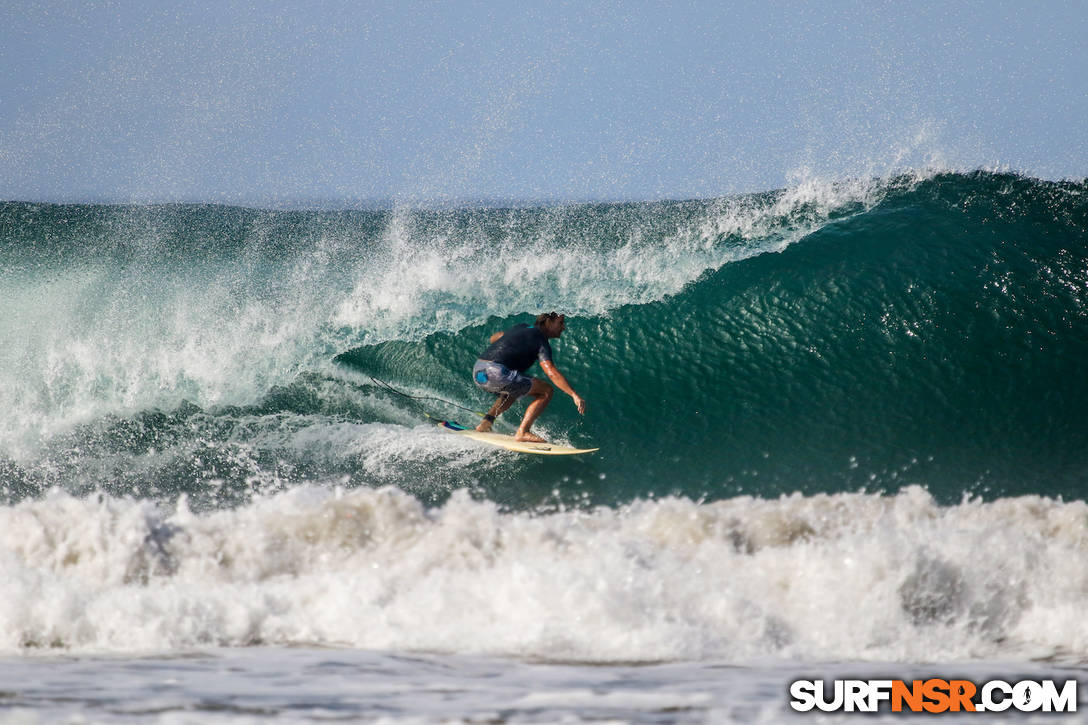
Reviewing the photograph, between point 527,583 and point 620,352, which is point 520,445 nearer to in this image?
point 620,352

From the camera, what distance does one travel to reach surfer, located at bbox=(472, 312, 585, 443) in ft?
24.9

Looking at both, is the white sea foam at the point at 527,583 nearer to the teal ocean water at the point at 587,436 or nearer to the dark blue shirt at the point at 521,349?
the teal ocean water at the point at 587,436

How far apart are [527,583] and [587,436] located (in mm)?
4050

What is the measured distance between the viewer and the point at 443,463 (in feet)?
25.0

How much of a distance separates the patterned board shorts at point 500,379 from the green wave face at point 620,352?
0.61 m

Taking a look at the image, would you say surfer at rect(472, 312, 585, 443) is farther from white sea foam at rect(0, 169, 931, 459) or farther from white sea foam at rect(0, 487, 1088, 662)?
white sea foam at rect(0, 169, 931, 459)

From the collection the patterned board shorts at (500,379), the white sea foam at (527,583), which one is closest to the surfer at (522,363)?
the patterned board shorts at (500,379)

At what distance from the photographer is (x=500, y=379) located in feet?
25.0

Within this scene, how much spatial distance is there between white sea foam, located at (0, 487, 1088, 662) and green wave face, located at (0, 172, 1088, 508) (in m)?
1.82

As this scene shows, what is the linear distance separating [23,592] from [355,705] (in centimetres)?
226

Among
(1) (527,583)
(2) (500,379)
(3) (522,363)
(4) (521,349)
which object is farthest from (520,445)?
(1) (527,583)

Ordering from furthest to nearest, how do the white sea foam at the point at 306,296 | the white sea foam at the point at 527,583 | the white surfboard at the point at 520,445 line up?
the white sea foam at the point at 306,296 → the white surfboard at the point at 520,445 → the white sea foam at the point at 527,583

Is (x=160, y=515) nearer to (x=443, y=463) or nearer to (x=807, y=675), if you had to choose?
(x=443, y=463)

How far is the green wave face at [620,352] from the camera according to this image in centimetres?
756
